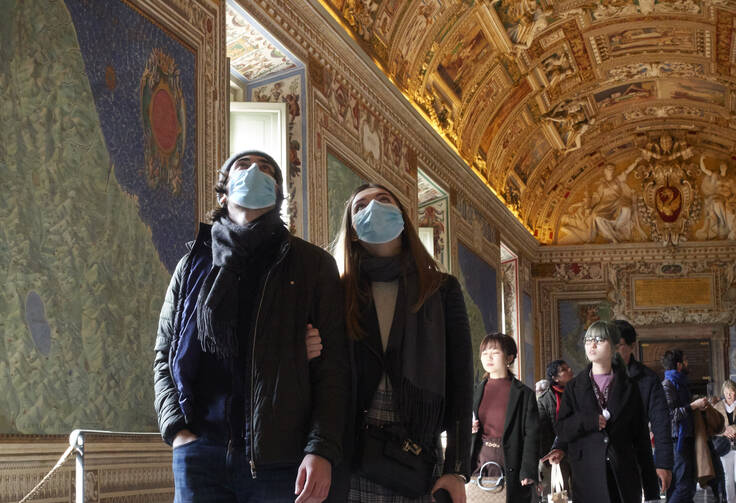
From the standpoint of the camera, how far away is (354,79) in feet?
40.9

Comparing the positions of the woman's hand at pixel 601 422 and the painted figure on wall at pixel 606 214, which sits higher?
the painted figure on wall at pixel 606 214

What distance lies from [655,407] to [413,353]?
4023 millimetres

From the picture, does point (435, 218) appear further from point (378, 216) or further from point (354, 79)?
point (378, 216)

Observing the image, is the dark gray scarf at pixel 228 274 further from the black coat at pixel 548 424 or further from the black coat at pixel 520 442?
the black coat at pixel 548 424

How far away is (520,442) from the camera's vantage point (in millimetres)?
7359

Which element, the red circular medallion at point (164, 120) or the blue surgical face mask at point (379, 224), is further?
the red circular medallion at point (164, 120)

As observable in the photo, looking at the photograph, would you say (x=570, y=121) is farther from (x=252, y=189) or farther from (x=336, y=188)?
(x=252, y=189)

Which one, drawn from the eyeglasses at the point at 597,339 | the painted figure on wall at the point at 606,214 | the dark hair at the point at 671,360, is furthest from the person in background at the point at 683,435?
the painted figure on wall at the point at 606,214

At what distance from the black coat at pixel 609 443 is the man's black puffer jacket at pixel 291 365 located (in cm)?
381

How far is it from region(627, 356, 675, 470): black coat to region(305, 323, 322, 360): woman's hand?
418cm

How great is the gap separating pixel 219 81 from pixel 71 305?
3.14 meters

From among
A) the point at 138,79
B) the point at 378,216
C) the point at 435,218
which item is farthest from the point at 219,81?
the point at 435,218

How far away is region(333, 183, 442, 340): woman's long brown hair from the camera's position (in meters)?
3.78

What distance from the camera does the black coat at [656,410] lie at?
700 centimetres
